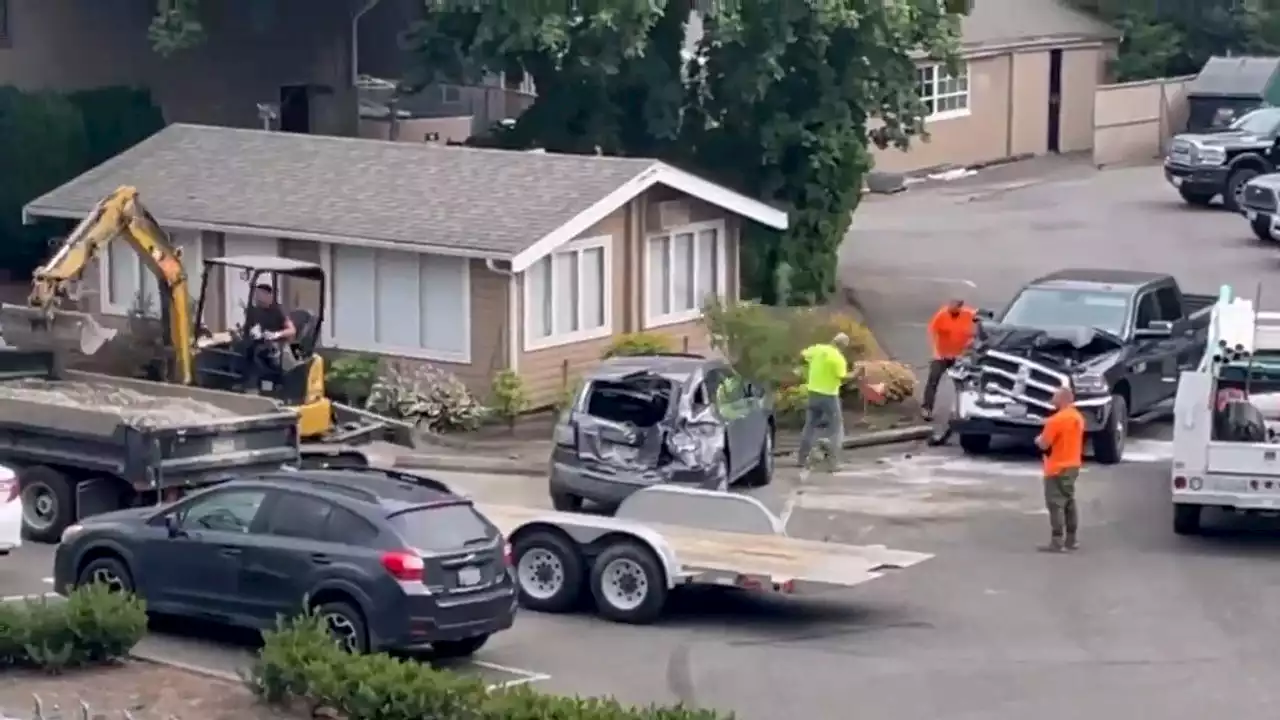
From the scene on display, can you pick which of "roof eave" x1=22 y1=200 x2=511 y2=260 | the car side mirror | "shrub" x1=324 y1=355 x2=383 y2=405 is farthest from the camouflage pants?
"shrub" x1=324 y1=355 x2=383 y2=405

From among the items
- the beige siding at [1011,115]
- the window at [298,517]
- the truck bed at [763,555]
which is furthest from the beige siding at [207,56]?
the window at [298,517]

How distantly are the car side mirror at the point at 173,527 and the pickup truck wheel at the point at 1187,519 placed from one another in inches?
359

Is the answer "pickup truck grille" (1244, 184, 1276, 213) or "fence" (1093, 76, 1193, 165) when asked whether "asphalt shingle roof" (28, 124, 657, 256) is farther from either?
"fence" (1093, 76, 1193, 165)

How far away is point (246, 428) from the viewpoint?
21438 mm

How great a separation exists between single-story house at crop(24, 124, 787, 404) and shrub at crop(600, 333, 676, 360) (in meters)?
0.47

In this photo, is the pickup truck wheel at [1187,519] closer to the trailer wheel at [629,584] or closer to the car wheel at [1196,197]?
the trailer wheel at [629,584]

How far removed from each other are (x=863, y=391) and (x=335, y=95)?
16688 millimetres

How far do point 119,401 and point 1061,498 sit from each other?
8.74 metres

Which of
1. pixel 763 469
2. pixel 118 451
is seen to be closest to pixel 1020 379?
pixel 763 469

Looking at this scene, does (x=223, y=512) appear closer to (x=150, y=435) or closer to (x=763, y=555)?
(x=150, y=435)

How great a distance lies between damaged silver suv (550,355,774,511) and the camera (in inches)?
883

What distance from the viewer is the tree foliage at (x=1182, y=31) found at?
56.8 meters

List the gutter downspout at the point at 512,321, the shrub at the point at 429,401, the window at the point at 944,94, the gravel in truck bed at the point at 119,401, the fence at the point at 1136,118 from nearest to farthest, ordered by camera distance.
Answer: the gravel in truck bed at the point at 119,401 < the shrub at the point at 429,401 < the gutter downspout at the point at 512,321 < the window at the point at 944,94 < the fence at the point at 1136,118

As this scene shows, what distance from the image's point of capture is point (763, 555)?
19125 millimetres
